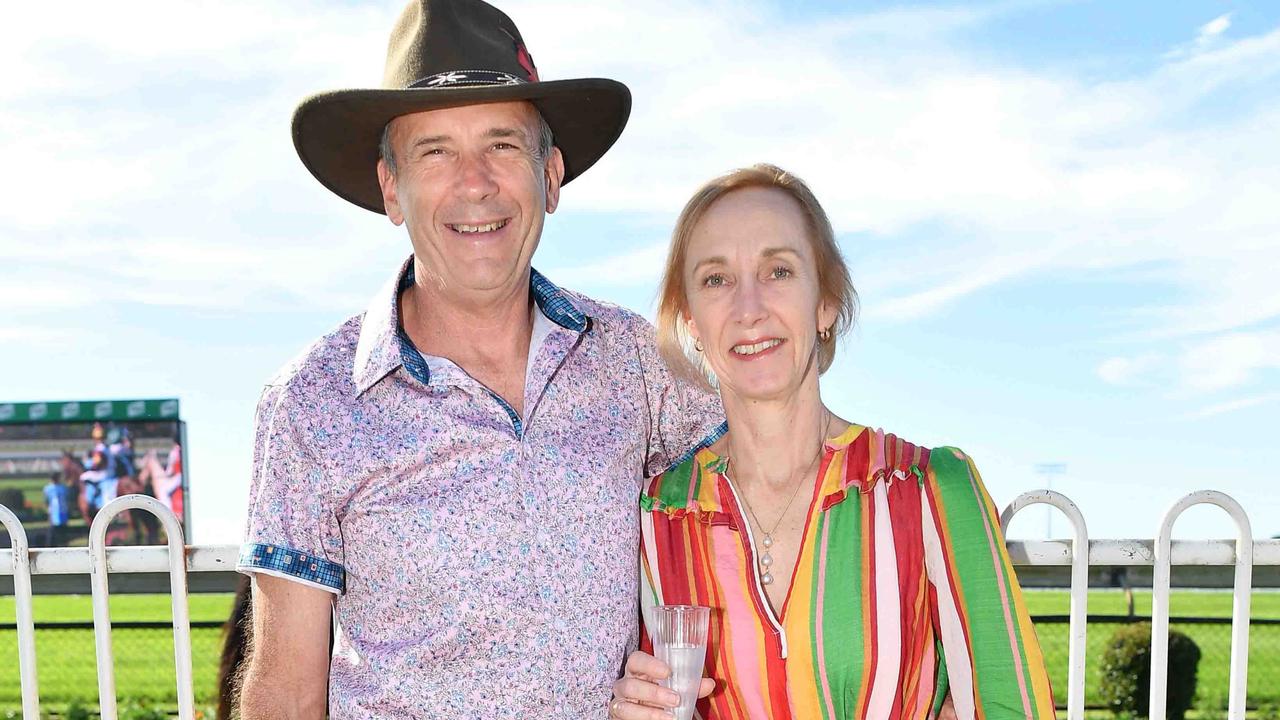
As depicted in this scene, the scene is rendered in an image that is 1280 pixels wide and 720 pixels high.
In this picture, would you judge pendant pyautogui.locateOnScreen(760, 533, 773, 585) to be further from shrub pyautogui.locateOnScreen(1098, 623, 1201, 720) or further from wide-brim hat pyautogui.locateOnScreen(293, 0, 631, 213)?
shrub pyautogui.locateOnScreen(1098, 623, 1201, 720)

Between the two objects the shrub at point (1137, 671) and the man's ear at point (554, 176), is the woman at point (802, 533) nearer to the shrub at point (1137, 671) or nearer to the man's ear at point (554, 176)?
the man's ear at point (554, 176)

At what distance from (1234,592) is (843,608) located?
1.45 meters

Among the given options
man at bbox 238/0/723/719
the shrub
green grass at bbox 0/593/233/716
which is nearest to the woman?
man at bbox 238/0/723/719

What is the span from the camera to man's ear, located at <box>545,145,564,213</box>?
9.02 ft

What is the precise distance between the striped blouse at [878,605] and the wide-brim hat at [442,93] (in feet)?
3.52

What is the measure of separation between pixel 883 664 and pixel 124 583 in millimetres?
21435

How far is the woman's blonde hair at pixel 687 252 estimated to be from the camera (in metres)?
2.49

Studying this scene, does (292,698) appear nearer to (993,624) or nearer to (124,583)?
(993,624)

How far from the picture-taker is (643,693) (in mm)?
2221

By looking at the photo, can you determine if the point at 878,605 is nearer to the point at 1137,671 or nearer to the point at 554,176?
the point at 554,176

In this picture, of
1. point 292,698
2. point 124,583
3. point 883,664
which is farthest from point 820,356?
point 124,583

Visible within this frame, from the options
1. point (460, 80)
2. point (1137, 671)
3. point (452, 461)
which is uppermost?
point (460, 80)

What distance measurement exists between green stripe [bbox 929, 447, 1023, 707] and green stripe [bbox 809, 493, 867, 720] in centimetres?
18

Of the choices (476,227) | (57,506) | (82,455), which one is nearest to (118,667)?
(82,455)
